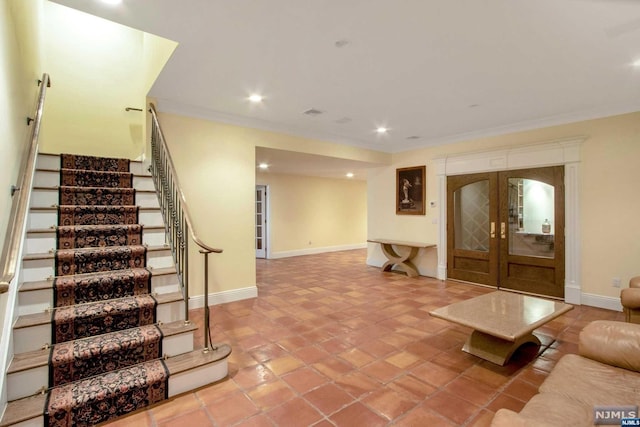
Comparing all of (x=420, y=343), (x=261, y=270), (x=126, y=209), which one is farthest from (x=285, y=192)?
(x=420, y=343)

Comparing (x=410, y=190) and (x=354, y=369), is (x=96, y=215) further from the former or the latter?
(x=410, y=190)

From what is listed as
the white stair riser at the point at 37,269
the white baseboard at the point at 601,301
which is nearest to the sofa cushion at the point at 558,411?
the white stair riser at the point at 37,269

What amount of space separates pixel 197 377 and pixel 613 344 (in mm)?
2763

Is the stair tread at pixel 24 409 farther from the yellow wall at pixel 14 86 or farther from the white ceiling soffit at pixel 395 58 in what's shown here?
the white ceiling soffit at pixel 395 58

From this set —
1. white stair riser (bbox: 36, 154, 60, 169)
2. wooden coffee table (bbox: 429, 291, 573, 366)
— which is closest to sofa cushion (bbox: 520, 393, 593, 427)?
wooden coffee table (bbox: 429, 291, 573, 366)

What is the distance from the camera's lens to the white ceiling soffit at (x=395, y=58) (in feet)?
6.89

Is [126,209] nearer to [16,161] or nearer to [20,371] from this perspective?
[16,161]

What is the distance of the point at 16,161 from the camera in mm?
2451

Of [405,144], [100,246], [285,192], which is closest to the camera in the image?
[100,246]

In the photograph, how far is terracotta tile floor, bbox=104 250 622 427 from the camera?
1995 mm

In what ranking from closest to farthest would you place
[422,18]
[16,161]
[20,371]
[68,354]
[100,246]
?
[20,371] → [68,354] → [422,18] → [16,161] → [100,246]

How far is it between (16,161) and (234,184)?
7.57ft

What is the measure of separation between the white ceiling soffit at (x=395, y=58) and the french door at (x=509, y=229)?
1.03 m

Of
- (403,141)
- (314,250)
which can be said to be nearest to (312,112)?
(403,141)
